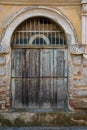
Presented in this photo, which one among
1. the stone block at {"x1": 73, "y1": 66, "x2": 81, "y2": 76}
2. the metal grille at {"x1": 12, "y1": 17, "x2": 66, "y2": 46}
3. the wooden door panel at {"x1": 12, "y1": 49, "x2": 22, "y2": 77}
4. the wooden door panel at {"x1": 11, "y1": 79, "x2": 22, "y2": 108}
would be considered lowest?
the wooden door panel at {"x1": 11, "y1": 79, "x2": 22, "y2": 108}

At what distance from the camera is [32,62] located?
→ 1019cm

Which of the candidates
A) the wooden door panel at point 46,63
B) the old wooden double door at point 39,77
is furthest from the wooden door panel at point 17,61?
the wooden door panel at point 46,63

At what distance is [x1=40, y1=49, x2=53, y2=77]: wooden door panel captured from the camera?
1019 centimetres

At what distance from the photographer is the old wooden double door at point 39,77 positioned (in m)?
10.2

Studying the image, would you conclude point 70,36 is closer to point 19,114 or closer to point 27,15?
point 27,15

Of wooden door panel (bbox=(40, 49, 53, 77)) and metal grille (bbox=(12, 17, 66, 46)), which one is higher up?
metal grille (bbox=(12, 17, 66, 46))

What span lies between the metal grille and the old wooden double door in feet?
0.86

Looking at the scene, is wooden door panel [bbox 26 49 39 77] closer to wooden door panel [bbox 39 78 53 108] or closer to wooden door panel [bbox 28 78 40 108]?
wooden door panel [bbox 28 78 40 108]

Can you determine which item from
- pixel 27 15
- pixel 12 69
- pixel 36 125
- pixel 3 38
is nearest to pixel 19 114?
pixel 36 125

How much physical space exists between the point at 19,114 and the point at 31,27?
264 cm

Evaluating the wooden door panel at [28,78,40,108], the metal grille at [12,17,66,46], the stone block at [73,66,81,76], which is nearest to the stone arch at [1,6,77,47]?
the metal grille at [12,17,66,46]

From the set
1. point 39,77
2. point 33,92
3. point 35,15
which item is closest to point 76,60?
point 39,77

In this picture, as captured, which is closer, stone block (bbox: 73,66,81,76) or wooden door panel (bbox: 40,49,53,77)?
stone block (bbox: 73,66,81,76)

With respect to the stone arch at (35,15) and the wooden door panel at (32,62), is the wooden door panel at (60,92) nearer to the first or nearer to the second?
the wooden door panel at (32,62)
